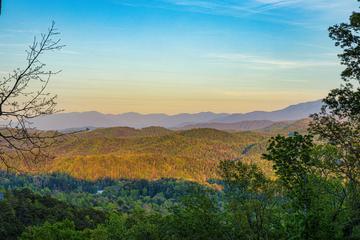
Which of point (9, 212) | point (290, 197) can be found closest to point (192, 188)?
point (290, 197)

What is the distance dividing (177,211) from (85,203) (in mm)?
154242

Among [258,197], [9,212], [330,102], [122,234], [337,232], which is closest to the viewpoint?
[330,102]

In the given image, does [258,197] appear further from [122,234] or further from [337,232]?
[122,234]

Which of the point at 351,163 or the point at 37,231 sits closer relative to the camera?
the point at 351,163

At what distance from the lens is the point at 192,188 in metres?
26.8

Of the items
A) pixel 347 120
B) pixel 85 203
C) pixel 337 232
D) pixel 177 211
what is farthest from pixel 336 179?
pixel 85 203

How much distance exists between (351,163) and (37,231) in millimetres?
43667

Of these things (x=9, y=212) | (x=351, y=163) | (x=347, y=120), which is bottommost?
(x=9, y=212)

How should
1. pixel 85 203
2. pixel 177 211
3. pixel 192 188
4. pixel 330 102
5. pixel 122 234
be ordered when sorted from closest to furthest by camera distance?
pixel 330 102, pixel 192 188, pixel 177 211, pixel 122 234, pixel 85 203

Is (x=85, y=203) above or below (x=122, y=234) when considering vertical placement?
below

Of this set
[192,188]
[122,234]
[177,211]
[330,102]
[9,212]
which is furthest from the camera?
[9,212]

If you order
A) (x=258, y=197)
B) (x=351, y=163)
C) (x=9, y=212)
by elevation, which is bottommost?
(x=9, y=212)

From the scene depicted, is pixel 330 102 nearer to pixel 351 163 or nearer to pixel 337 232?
pixel 351 163

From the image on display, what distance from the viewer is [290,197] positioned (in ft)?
58.4
